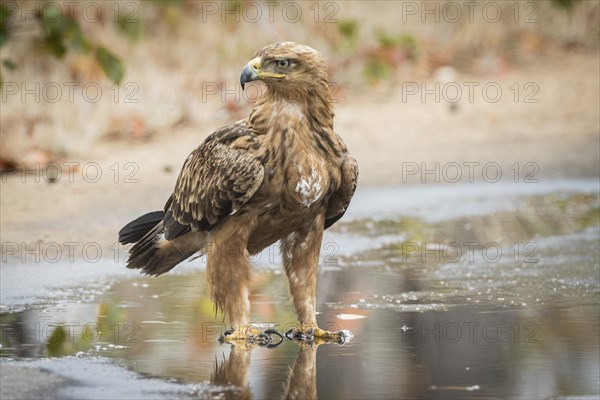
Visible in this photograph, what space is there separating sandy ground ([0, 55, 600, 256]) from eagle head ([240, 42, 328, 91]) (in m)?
3.50

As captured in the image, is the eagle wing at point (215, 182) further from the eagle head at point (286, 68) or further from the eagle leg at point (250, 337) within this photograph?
the eagle leg at point (250, 337)

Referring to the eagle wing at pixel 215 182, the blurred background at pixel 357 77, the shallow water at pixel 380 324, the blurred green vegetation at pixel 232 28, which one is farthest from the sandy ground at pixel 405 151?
the eagle wing at pixel 215 182

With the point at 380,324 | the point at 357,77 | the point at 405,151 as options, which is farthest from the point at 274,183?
the point at 357,77

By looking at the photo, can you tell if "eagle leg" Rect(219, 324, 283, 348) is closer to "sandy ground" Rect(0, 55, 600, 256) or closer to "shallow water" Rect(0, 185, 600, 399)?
"shallow water" Rect(0, 185, 600, 399)

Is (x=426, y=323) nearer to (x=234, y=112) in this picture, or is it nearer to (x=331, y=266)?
(x=331, y=266)

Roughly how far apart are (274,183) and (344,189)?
1.72 feet

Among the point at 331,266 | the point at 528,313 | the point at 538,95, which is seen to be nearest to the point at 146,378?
the point at 528,313

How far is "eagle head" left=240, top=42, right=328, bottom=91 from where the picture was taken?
21.8 feet

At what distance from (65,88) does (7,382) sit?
397 inches

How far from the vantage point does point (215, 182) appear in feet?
22.4

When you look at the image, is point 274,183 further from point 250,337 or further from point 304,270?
point 250,337

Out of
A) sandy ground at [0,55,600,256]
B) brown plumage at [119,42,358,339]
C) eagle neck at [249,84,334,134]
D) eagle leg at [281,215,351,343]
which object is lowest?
eagle leg at [281,215,351,343]

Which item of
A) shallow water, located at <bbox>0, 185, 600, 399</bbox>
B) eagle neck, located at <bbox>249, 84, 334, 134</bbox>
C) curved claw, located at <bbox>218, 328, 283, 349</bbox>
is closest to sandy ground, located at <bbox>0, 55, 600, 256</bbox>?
shallow water, located at <bbox>0, 185, 600, 399</bbox>

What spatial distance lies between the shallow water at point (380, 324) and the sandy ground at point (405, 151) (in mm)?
2029
